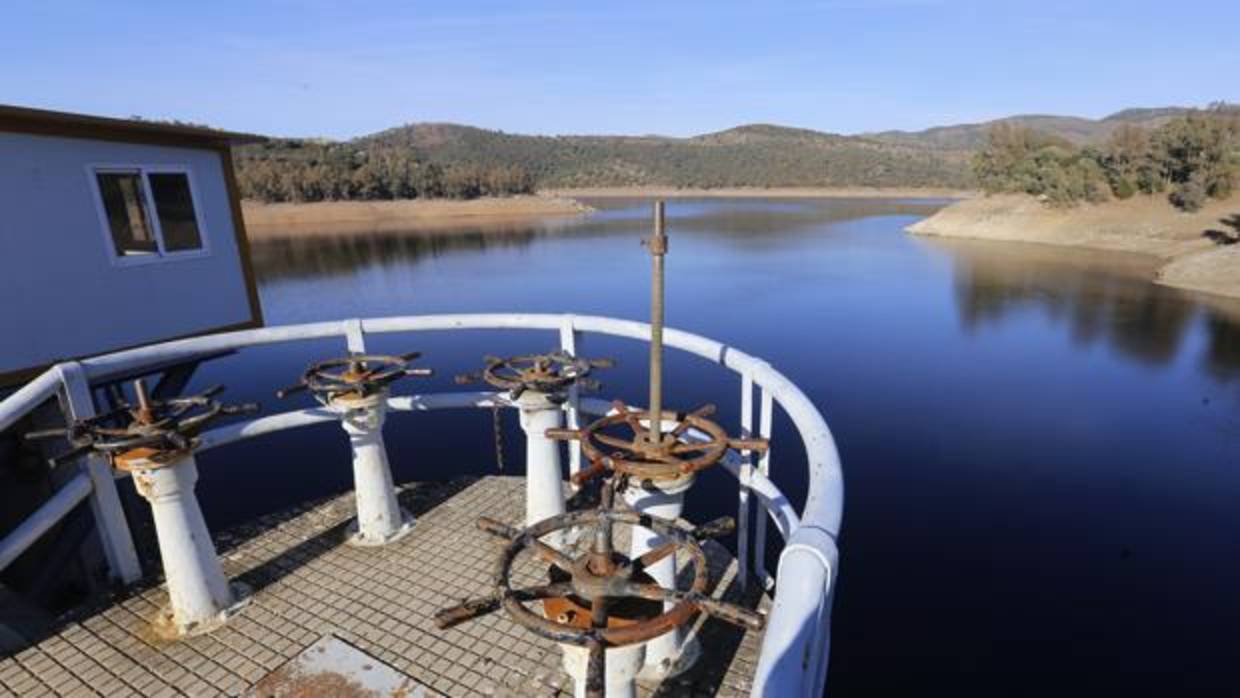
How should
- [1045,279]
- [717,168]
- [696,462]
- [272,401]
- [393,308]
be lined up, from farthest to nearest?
[717,168], [1045,279], [393,308], [272,401], [696,462]

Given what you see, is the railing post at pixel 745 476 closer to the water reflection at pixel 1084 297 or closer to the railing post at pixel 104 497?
the railing post at pixel 104 497

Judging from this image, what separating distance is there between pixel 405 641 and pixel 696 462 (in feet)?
7.48

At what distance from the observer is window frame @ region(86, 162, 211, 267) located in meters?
6.46

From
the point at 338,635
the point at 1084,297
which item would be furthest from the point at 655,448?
the point at 1084,297

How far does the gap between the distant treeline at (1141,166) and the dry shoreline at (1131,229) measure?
0.94m

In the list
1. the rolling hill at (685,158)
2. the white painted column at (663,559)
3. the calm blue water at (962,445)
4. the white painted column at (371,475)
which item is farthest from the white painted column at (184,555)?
the rolling hill at (685,158)

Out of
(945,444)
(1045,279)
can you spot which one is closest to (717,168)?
(1045,279)

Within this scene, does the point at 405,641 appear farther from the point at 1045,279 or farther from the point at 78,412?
the point at 1045,279

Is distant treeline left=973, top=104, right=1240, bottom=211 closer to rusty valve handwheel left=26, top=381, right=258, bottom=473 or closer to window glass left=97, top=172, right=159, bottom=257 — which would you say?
window glass left=97, top=172, right=159, bottom=257

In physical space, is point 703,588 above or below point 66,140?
below

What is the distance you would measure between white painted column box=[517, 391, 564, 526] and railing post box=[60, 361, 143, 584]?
2.67 meters

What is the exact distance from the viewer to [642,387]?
50.5 feet

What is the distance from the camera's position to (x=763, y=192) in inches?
4592

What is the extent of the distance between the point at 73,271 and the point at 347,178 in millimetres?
70968
